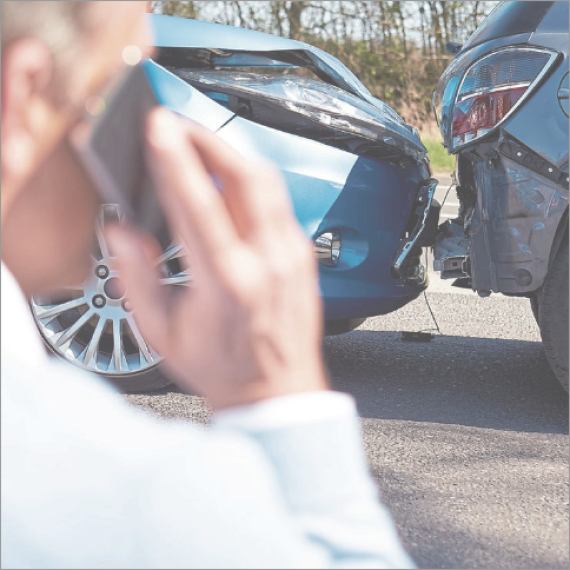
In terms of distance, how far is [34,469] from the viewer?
20.0 inches

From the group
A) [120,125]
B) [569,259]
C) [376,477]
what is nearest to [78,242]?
[120,125]

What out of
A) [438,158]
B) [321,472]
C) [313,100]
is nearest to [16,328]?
[321,472]

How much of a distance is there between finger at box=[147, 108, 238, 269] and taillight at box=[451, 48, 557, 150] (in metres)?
2.95

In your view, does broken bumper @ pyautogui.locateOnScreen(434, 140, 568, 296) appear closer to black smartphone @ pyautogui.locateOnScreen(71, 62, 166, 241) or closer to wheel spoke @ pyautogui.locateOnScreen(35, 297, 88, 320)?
wheel spoke @ pyautogui.locateOnScreen(35, 297, 88, 320)

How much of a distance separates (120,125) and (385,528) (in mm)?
279

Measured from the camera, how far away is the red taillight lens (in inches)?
131

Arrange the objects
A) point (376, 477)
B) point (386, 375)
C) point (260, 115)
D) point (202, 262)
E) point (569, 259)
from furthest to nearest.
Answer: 1. point (386, 375)
2. point (260, 115)
3. point (569, 259)
4. point (376, 477)
5. point (202, 262)

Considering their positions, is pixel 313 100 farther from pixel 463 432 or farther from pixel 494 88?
pixel 463 432

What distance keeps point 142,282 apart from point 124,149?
0.09 metres

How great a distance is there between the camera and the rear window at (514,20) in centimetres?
336

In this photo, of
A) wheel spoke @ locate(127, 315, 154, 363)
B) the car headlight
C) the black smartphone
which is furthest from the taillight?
the black smartphone

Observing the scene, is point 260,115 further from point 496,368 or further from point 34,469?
point 34,469

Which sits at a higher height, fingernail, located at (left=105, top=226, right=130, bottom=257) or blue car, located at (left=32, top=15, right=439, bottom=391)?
fingernail, located at (left=105, top=226, right=130, bottom=257)

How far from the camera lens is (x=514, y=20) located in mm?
3410
